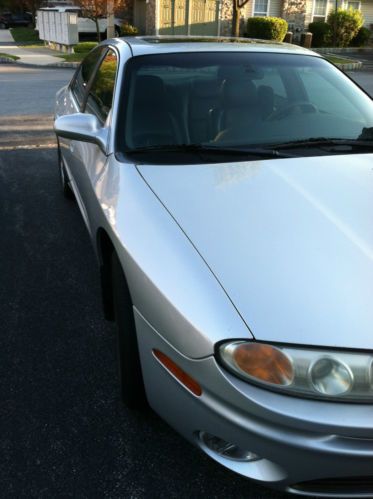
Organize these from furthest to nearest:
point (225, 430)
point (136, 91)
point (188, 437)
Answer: point (136, 91) < point (188, 437) < point (225, 430)

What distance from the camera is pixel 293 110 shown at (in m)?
3.01

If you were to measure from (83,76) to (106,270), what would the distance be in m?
2.42

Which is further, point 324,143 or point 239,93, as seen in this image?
point 239,93

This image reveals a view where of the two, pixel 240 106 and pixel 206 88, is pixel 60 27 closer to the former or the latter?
pixel 206 88

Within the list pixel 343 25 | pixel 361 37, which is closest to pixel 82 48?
pixel 343 25

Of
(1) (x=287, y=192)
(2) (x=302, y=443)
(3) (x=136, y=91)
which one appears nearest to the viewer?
(2) (x=302, y=443)

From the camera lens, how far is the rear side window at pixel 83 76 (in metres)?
4.00

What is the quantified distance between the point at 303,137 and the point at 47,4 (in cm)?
3815

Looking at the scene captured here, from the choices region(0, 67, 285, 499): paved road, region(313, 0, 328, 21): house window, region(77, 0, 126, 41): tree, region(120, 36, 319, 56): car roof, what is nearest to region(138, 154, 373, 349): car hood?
region(0, 67, 285, 499): paved road

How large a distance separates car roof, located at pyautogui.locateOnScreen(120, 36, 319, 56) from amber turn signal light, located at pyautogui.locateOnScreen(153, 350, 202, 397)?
199 centimetres

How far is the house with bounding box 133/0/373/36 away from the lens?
23047 millimetres

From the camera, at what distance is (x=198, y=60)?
3.01 meters

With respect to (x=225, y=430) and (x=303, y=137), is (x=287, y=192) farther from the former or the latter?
(x=225, y=430)

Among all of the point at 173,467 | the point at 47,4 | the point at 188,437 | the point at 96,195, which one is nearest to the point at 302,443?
the point at 188,437
